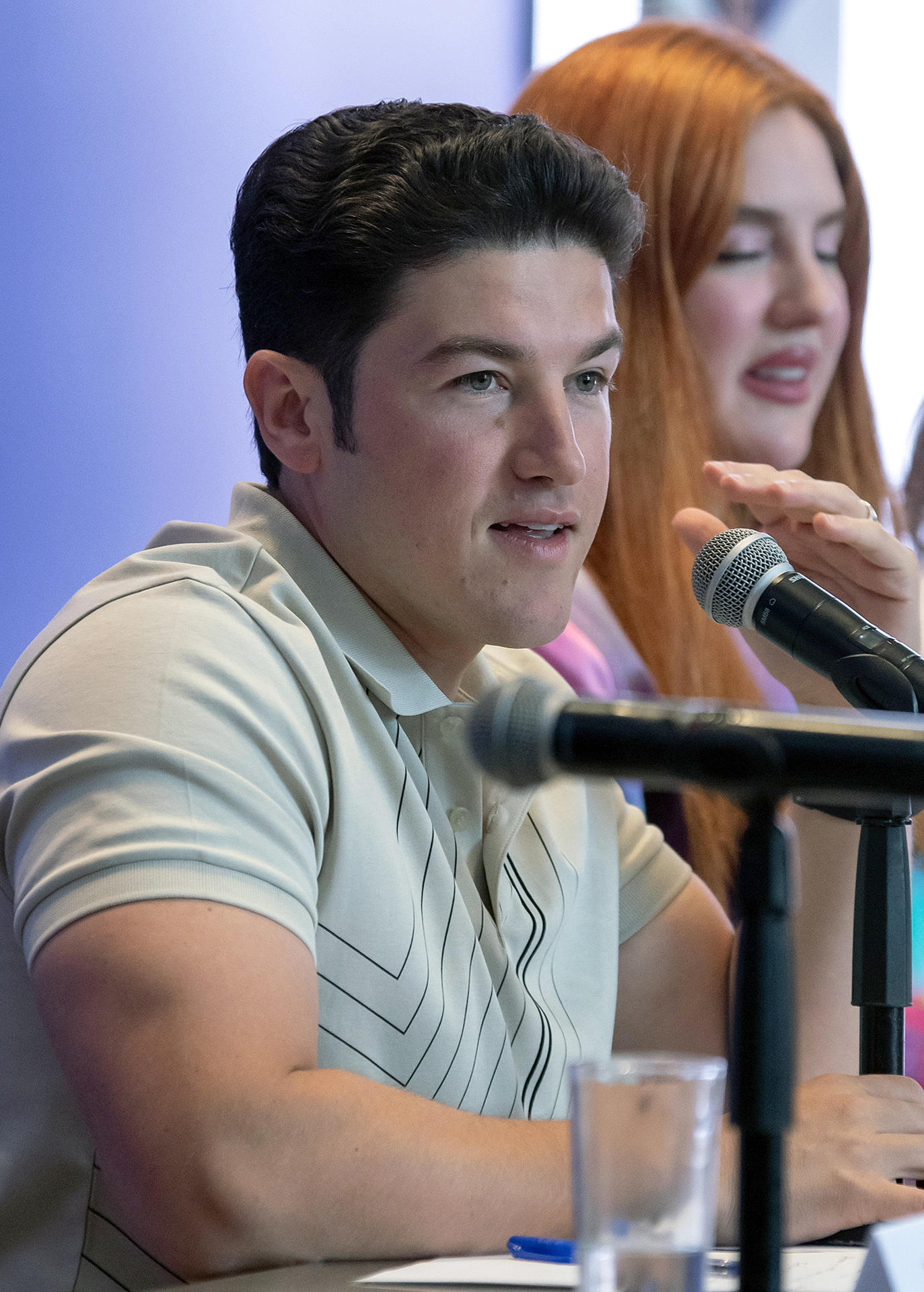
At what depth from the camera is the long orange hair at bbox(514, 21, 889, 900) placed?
2.05 metres

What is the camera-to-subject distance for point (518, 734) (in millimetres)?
455

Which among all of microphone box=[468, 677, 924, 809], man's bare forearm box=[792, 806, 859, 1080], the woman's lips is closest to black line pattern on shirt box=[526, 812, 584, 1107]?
man's bare forearm box=[792, 806, 859, 1080]

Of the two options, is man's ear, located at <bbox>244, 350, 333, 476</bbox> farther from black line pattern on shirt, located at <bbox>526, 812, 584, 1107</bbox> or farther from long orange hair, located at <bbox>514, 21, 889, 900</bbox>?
long orange hair, located at <bbox>514, 21, 889, 900</bbox>

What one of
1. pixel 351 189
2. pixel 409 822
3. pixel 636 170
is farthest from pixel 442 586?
pixel 636 170

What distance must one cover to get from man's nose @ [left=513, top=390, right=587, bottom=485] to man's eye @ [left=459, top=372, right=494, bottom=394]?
4 cm

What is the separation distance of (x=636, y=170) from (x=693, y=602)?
0.64 m

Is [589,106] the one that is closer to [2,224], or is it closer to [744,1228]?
[2,224]

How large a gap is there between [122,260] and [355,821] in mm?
1032

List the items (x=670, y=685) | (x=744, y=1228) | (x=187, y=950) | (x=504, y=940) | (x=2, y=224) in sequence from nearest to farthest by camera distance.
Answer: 1. (x=744, y=1228)
2. (x=187, y=950)
3. (x=504, y=940)
4. (x=2, y=224)
5. (x=670, y=685)

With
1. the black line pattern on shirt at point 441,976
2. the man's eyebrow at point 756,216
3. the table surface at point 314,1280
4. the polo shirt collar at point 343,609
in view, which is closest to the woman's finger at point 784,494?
the polo shirt collar at point 343,609

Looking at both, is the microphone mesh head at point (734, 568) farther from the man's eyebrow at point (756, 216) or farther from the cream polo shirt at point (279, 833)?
the man's eyebrow at point (756, 216)

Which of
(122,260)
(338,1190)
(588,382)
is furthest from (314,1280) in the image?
(122,260)

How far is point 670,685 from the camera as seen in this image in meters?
2.04

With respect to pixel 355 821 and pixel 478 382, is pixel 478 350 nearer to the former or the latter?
pixel 478 382
